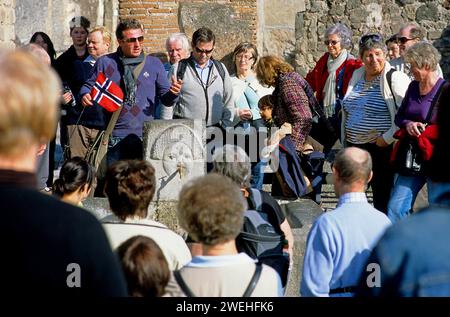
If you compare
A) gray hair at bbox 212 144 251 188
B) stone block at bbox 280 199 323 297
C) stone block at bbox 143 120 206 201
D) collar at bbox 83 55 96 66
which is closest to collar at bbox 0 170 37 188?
gray hair at bbox 212 144 251 188

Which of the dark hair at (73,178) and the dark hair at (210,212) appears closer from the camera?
the dark hair at (210,212)

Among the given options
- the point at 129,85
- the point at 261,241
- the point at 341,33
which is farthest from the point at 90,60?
the point at 261,241

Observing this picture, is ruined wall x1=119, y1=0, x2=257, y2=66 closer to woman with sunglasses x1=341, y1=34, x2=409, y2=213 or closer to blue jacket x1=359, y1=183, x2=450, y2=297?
woman with sunglasses x1=341, y1=34, x2=409, y2=213

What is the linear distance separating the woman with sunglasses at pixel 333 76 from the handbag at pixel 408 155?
1.16 meters

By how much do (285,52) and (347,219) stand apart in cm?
→ 960

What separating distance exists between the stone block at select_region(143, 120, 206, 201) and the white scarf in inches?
71.2

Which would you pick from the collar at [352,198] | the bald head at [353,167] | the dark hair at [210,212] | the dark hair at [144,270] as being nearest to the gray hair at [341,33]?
the bald head at [353,167]

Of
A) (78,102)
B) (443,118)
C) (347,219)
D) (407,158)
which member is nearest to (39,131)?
(443,118)

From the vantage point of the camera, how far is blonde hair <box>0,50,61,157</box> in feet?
9.54

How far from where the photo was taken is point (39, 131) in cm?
301

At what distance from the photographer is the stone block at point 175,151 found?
7664mm

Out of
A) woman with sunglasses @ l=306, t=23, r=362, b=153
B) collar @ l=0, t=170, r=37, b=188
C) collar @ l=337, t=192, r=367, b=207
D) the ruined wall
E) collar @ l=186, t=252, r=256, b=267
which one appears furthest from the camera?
the ruined wall

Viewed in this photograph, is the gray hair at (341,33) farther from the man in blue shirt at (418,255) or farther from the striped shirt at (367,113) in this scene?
the man in blue shirt at (418,255)

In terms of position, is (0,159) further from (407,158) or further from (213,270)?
(407,158)
